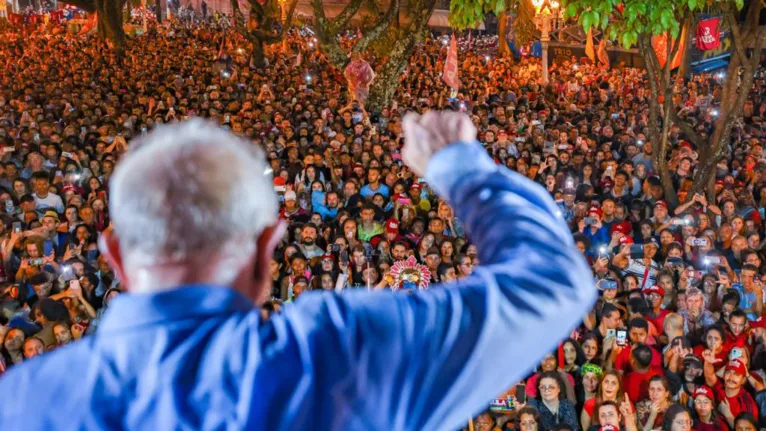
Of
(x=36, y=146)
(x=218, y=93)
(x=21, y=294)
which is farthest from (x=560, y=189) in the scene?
(x=218, y=93)

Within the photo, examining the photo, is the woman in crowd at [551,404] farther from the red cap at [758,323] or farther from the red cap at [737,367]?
the red cap at [758,323]

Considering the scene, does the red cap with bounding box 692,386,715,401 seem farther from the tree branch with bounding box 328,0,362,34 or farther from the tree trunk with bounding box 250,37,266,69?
the tree trunk with bounding box 250,37,266,69

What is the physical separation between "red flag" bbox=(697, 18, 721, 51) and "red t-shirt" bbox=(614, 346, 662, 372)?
1019 cm

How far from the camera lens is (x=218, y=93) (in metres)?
15.4

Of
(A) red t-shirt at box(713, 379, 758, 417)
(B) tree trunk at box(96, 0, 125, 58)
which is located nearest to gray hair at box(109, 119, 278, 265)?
(A) red t-shirt at box(713, 379, 758, 417)

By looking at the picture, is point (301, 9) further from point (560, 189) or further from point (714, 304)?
point (714, 304)

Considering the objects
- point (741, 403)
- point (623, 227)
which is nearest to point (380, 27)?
point (623, 227)

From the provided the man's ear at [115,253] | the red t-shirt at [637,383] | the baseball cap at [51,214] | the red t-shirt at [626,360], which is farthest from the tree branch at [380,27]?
the man's ear at [115,253]

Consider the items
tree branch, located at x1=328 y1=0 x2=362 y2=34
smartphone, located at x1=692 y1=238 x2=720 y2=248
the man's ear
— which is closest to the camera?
the man's ear

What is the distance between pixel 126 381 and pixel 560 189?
350 inches

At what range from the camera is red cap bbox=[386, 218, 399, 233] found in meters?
8.09

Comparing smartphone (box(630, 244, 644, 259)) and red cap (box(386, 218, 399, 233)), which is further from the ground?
red cap (box(386, 218, 399, 233))

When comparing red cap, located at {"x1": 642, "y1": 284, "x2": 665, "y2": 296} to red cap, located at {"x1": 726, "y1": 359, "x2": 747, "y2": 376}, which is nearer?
red cap, located at {"x1": 726, "y1": 359, "x2": 747, "y2": 376}

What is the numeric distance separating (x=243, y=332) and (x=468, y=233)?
36 centimetres
